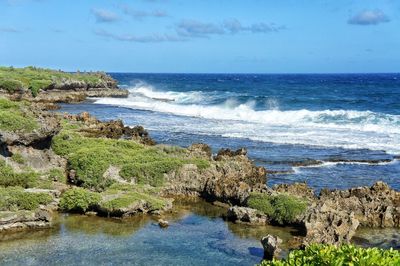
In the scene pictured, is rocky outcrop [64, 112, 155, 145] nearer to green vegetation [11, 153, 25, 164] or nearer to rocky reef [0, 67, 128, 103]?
green vegetation [11, 153, 25, 164]

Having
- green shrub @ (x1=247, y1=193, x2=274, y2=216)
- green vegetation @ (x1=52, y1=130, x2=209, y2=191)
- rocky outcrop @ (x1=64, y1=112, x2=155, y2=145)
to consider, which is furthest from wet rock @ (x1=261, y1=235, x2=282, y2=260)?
rocky outcrop @ (x1=64, y1=112, x2=155, y2=145)

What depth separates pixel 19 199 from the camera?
22.4 m

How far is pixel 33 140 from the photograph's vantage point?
2655cm

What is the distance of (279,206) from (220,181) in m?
4.23

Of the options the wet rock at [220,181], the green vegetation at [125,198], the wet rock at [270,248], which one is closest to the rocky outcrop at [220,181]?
the wet rock at [220,181]

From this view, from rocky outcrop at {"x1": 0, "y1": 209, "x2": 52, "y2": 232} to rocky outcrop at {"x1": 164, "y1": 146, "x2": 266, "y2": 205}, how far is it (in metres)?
6.84

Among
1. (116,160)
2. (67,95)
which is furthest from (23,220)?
(67,95)

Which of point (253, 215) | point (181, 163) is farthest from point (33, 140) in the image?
point (253, 215)

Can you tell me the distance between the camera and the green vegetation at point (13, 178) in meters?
24.8

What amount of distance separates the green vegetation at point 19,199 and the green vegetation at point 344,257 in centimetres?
1439

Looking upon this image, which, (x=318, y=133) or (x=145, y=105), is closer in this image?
(x=318, y=133)

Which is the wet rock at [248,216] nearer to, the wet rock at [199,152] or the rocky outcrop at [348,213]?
the rocky outcrop at [348,213]

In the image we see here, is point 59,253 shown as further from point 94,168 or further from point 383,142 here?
point 383,142

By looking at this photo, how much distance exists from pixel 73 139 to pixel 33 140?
4151 mm
